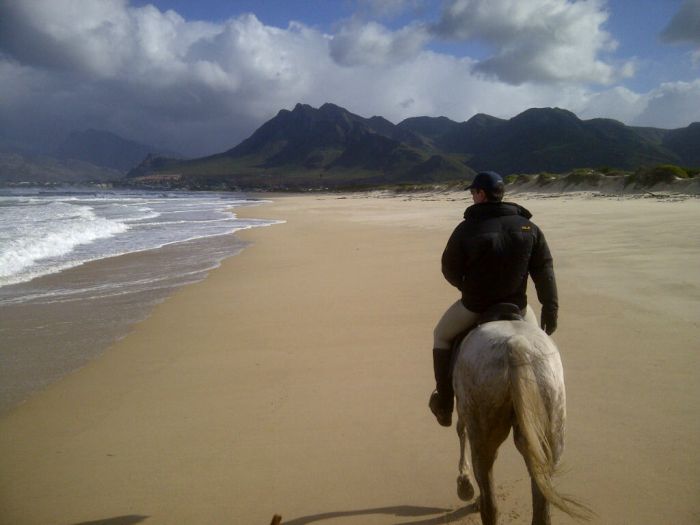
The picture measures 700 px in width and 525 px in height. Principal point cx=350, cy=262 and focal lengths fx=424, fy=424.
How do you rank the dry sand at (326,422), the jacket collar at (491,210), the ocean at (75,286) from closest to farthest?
the jacket collar at (491,210) < the dry sand at (326,422) < the ocean at (75,286)

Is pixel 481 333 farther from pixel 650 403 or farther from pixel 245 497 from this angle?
pixel 650 403

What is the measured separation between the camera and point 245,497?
327 cm

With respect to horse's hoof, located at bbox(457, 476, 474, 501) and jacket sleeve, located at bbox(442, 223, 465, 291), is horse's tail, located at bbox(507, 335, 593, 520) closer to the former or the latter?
jacket sleeve, located at bbox(442, 223, 465, 291)

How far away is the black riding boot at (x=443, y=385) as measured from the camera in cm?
325

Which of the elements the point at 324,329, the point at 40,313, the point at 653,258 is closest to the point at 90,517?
the point at 324,329

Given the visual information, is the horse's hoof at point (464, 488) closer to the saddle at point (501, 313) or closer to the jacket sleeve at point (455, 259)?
the saddle at point (501, 313)

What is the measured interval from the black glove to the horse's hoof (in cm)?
132

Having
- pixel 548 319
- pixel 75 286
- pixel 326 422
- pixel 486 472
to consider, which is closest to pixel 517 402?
pixel 486 472

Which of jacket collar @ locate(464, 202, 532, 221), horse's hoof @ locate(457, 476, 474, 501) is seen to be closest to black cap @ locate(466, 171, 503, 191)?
jacket collar @ locate(464, 202, 532, 221)

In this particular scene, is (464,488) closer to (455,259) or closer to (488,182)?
(455,259)

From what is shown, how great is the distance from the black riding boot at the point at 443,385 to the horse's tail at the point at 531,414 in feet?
2.98

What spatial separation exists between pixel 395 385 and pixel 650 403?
2.51m

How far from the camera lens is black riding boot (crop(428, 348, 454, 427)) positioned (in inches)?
128

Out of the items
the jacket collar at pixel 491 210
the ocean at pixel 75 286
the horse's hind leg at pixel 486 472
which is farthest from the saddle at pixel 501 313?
the ocean at pixel 75 286
